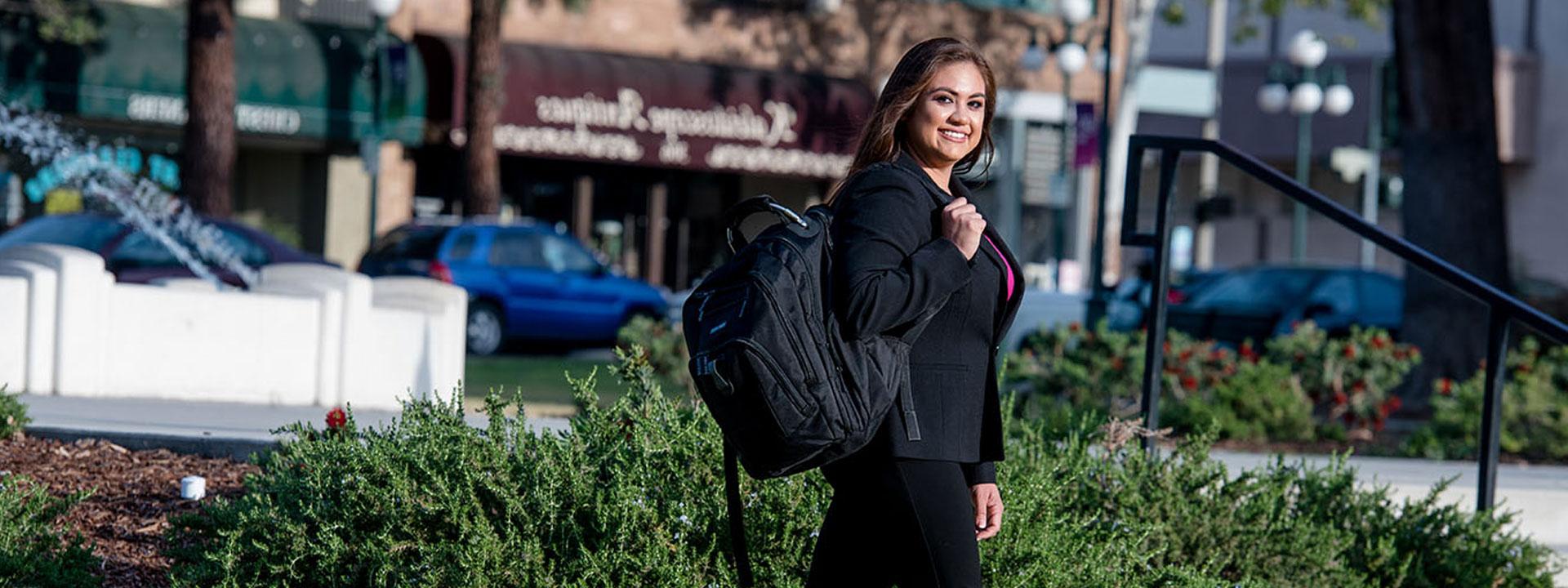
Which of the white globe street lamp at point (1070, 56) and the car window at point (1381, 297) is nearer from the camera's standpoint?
the car window at point (1381, 297)

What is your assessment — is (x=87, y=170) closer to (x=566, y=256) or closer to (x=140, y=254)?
(x=566, y=256)

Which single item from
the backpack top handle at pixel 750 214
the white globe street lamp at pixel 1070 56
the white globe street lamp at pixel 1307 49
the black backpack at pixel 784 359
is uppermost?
the white globe street lamp at pixel 1307 49

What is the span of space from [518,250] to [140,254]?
18.2 ft

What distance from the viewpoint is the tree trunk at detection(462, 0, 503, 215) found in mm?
23969

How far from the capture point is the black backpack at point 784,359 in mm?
3625

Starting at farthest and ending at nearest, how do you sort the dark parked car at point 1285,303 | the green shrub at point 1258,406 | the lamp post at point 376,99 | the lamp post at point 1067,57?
the lamp post at point 1067,57, the lamp post at point 376,99, the dark parked car at point 1285,303, the green shrub at point 1258,406

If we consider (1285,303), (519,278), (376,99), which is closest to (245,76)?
(376,99)

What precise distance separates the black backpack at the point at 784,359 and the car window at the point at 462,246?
16.5 m

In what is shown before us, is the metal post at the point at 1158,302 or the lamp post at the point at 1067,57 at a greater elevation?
the lamp post at the point at 1067,57

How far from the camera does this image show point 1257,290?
18.6 m

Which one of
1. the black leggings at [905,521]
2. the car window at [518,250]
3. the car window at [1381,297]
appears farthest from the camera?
the car window at [518,250]

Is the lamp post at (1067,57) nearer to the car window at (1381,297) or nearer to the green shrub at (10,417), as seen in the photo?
the car window at (1381,297)

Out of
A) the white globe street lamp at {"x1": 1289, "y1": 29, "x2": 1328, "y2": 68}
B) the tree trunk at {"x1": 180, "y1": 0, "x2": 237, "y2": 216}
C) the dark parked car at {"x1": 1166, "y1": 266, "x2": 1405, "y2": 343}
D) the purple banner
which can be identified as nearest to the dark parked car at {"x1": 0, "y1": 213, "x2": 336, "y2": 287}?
the tree trunk at {"x1": 180, "y1": 0, "x2": 237, "y2": 216}

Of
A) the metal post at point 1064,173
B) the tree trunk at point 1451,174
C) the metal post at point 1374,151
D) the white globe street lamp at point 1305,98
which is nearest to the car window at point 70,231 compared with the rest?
the tree trunk at point 1451,174
